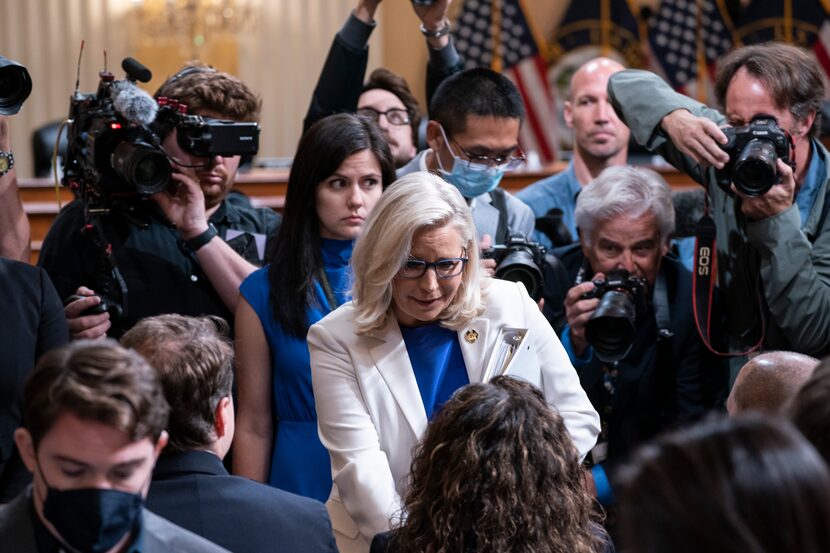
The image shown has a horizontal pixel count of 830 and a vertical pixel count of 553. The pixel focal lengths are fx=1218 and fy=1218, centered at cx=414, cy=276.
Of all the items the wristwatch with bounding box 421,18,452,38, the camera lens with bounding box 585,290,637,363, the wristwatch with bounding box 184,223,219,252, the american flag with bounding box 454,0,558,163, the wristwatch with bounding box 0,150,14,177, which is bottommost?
the american flag with bounding box 454,0,558,163

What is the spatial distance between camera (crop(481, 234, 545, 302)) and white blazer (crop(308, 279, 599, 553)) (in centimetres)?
33

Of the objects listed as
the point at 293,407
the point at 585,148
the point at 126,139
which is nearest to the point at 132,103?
the point at 126,139

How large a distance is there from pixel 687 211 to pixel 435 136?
977 mm

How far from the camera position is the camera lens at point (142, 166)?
2.57 metres

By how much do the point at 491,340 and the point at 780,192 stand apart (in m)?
0.80

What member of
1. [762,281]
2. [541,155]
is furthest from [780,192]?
[541,155]

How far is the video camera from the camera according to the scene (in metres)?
2.61

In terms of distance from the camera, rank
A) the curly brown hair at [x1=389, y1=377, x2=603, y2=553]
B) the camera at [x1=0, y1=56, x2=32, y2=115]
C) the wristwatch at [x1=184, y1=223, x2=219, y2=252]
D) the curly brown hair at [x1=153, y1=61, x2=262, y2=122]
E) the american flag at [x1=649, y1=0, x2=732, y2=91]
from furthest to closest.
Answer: the american flag at [x1=649, y1=0, x2=732, y2=91]
the curly brown hair at [x1=153, y1=61, x2=262, y2=122]
the wristwatch at [x1=184, y1=223, x2=219, y2=252]
the camera at [x1=0, y1=56, x2=32, y2=115]
the curly brown hair at [x1=389, y1=377, x2=603, y2=553]

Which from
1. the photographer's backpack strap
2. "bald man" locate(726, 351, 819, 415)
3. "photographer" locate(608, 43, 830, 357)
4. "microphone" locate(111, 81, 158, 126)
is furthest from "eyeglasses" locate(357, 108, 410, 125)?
"bald man" locate(726, 351, 819, 415)

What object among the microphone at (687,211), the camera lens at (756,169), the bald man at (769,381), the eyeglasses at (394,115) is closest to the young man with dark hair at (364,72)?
the eyeglasses at (394,115)

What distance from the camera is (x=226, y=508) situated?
5.89ft

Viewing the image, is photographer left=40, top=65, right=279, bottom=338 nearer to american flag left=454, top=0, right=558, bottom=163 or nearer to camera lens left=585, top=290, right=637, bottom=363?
camera lens left=585, top=290, right=637, bottom=363

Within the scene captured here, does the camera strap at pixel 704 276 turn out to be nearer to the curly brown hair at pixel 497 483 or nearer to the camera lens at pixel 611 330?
the camera lens at pixel 611 330

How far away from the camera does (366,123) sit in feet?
8.91
